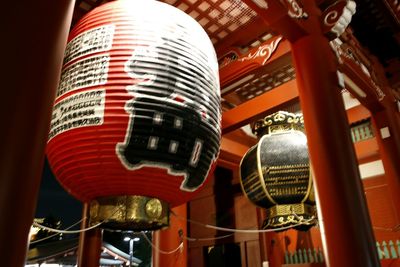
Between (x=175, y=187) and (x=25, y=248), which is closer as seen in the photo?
(x=25, y=248)

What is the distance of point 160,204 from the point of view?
1.48 meters

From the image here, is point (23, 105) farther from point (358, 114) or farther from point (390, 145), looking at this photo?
point (358, 114)

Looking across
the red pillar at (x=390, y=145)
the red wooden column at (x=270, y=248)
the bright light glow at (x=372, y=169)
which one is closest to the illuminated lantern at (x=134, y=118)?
the red pillar at (x=390, y=145)

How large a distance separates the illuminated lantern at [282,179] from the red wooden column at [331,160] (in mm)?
553

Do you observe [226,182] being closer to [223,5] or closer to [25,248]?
[223,5]

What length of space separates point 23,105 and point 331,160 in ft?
6.77

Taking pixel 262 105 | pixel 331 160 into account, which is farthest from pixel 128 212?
pixel 262 105

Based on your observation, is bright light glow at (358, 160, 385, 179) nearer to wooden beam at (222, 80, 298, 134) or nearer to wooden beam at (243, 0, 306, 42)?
wooden beam at (222, 80, 298, 134)

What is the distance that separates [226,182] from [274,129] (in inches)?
136

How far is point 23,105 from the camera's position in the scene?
87cm

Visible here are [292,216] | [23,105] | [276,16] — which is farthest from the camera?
[292,216]

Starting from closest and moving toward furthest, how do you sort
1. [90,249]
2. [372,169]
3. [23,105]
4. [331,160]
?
1. [23,105]
2. [331,160]
3. [90,249]
4. [372,169]


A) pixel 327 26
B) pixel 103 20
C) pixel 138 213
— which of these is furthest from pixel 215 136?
pixel 327 26

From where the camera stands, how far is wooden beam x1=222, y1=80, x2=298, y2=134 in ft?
12.8
